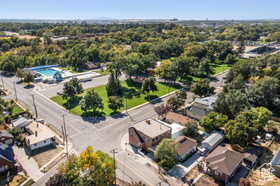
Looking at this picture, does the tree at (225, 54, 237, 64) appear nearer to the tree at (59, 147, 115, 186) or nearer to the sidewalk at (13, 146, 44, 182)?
the tree at (59, 147, 115, 186)

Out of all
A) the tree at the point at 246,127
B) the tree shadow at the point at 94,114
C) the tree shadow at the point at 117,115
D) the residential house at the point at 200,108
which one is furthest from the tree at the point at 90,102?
the tree at the point at 246,127

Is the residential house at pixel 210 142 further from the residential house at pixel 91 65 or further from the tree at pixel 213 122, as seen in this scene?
the residential house at pixel 91 65

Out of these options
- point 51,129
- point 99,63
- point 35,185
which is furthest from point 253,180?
point 99,63

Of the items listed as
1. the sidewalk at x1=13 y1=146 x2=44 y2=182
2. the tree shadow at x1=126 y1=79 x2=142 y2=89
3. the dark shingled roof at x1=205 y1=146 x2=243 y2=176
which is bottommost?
the sidewalk at x1=13 y1=146 x2=44 y2=182

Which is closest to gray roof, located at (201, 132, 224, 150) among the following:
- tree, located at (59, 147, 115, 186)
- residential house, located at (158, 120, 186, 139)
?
residential house, located at (158, 120, 186, 139)

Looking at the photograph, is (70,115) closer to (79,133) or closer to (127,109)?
(79,133)
